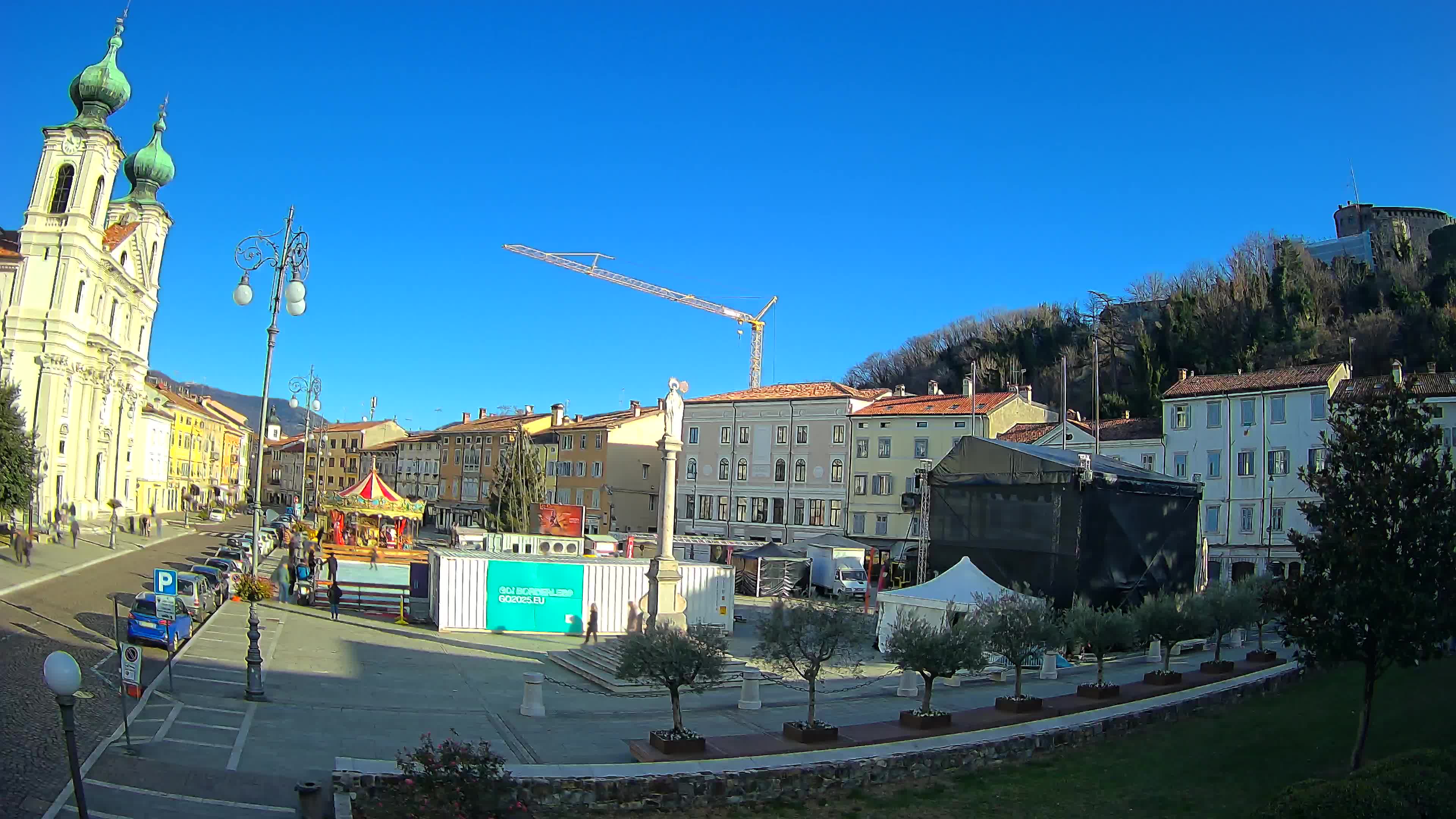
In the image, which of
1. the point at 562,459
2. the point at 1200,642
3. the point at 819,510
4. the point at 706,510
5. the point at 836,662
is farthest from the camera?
the point at 562,459

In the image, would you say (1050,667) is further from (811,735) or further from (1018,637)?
(811,735)

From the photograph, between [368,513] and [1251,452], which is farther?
[1251,452]

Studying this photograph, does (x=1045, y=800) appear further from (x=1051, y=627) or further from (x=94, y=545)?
(x=94, y=545)

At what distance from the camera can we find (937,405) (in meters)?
58.9

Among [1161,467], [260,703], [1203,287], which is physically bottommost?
[260,703]

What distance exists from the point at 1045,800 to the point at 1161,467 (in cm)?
4147

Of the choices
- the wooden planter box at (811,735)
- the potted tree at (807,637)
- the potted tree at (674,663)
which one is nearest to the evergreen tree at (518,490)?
the potted tree at (807,637)

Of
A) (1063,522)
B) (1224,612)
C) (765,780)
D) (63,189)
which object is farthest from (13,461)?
(1224,612)

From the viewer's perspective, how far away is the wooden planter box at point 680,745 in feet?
44.9

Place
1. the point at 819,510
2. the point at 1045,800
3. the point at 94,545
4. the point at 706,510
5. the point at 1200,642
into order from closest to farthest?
the point at 1045,800 → the point at 1200,642 → the point at 94,545 → the point at 819,510 → the point at 706,510

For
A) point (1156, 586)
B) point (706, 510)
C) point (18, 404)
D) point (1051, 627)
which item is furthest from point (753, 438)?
point (1051, 627)

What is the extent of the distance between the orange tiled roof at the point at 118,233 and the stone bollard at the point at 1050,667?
64.6 meters

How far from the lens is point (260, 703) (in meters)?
17.2

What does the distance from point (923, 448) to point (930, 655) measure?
42.7m
